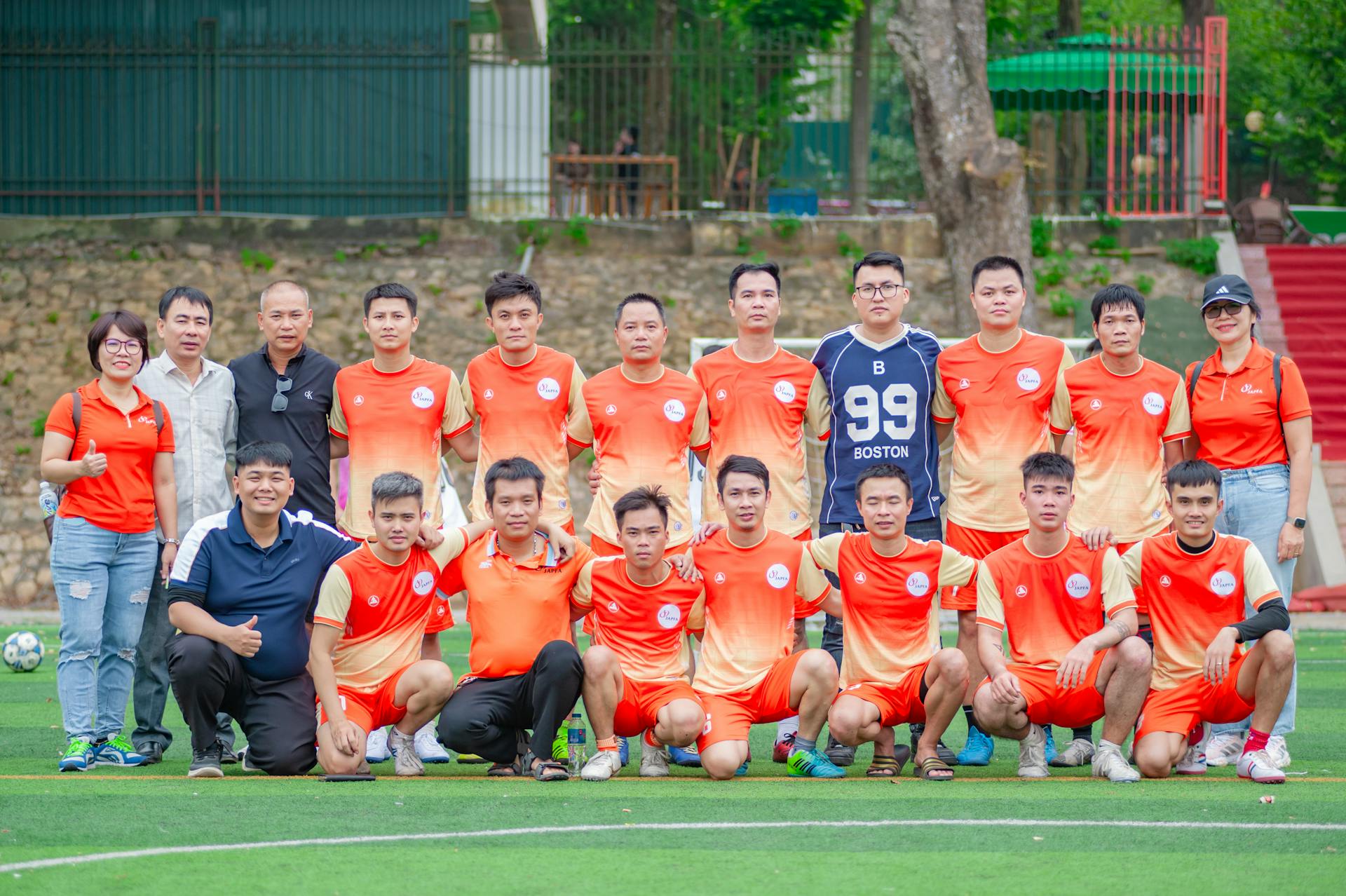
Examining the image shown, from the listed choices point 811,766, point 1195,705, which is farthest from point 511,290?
point 1195,705

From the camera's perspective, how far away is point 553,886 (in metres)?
4.31

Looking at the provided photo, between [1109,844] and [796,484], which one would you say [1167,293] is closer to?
[796,484]

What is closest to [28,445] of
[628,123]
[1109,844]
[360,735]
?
[628,123]

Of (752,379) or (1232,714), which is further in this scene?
(752,379)

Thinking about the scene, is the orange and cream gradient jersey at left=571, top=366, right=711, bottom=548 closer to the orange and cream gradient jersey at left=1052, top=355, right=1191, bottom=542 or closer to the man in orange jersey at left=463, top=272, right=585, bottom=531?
the man in orange jersey at left=463, top=272, right=585, bottom=531

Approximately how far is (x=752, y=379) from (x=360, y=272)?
10062mm

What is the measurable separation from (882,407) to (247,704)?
3102 mm

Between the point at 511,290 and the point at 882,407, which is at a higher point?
the point at 511,290

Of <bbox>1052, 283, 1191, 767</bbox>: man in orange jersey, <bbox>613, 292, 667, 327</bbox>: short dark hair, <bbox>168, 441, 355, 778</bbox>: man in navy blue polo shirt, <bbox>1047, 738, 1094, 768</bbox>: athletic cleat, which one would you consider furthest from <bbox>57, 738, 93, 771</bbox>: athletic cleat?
<bbox>1052, 283, 1191, 767</bbox>: man in orange jersey

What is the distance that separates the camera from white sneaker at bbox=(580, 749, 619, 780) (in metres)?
6.18

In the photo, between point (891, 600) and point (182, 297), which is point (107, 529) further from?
point (891, 600)

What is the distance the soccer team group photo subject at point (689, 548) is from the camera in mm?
6293

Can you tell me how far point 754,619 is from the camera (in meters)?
6.54

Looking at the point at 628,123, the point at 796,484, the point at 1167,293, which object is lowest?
the point at 796,484
